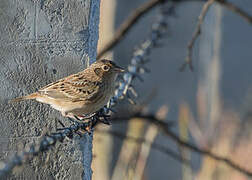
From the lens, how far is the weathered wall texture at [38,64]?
2.94 metres

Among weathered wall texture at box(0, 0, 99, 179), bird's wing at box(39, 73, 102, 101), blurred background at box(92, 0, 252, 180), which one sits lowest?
blurred background at box(92, 0, 252, 180)

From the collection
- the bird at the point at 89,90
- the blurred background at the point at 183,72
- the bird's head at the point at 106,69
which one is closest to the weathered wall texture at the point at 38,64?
the bird at the point at 89,90

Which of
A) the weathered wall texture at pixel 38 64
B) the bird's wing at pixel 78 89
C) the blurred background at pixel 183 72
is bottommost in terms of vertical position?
the blurred background at pixel 183 72

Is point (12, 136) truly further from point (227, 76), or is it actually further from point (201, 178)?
point (227, 76)

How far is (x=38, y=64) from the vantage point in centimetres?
295

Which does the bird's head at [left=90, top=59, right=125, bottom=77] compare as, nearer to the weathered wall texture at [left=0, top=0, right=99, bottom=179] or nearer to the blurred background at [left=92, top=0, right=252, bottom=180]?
the weathered wall texture at [left=0, top=0, right=99, bottom=179]

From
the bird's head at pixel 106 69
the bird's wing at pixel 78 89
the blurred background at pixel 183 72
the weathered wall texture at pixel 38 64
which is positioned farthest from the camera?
the blurred background at pixel 183 72

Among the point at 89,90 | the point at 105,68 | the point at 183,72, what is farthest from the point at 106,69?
the point at 183,72

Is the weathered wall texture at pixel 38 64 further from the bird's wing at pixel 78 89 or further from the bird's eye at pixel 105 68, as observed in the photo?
the bird's eye at pixel 105 68

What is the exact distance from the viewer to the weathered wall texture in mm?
2936

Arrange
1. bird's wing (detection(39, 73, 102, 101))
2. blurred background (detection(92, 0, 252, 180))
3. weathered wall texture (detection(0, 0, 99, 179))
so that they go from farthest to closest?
blurred background (detection(92, 0, 252, 180)) → bird's wing (detection(39, 73, 102, 101)) → weathered wall texture (detection(0, 0, 99, 179))

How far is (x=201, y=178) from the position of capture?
461 cm

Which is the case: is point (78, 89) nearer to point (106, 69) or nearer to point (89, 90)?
point (89, 90)

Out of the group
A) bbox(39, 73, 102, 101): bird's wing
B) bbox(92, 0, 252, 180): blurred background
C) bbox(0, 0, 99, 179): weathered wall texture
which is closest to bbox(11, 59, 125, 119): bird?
bbox(39, 73, 102, 101): bird's wing
